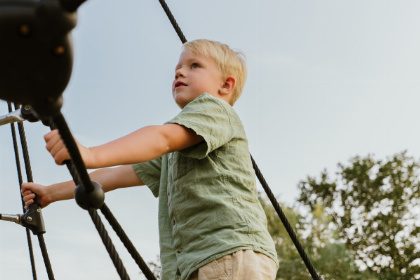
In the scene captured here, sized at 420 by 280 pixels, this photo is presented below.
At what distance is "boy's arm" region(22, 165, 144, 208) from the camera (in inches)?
57.4

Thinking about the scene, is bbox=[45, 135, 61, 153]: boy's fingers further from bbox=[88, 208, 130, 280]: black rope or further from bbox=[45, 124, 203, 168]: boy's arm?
bbox=[88, 208, 130, 280]: black rope

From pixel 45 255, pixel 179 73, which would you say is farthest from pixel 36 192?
pixel 179 73

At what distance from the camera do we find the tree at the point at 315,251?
12.9m

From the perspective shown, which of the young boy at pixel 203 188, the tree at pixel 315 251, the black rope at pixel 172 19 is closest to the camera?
the young boy at pixel 203 188

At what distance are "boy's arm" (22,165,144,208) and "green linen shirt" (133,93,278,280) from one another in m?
0.22

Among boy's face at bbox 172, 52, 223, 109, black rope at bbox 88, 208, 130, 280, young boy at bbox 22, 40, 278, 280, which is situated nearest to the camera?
black rope at bbox 88, 208, 130, 280

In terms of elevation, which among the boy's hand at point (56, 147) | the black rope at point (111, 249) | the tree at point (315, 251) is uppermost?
the tree at point (315, 251)

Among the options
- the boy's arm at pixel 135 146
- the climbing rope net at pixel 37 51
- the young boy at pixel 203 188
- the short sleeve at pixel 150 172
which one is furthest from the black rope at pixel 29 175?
the climbing rope net at pixel 37 51

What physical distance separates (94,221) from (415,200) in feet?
46.2

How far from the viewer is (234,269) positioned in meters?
1.11

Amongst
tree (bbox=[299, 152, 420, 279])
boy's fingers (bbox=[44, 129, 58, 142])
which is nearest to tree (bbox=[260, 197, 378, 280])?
tree (bbox=[299, 152, 420, 279])

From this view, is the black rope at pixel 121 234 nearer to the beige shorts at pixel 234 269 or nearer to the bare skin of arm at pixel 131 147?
the bare skin of arm at pixel 131 147

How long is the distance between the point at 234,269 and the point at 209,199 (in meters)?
0.16

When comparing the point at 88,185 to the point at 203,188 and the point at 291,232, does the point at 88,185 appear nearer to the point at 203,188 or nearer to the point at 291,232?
the point at 203,188
